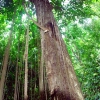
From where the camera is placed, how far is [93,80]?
5.91 m

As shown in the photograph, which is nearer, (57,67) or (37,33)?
(57,67)

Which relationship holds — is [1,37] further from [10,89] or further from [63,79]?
[63,79]

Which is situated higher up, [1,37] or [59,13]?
[1,37]

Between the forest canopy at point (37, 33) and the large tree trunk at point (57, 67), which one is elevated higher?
the forest canopy at point (37, 33)

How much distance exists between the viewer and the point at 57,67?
228 centimetres

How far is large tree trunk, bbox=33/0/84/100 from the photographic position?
2.02 meters

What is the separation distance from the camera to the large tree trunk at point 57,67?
6.63 feet

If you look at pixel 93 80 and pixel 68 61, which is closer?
pixel 68 61

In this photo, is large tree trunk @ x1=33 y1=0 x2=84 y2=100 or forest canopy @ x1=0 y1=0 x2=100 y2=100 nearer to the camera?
large tree trunk @ x1=33 y1=0 x2=84 y2=100

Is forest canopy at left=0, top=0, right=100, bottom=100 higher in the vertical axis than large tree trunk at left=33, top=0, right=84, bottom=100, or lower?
higher

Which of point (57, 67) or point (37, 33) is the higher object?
point (37, 33)

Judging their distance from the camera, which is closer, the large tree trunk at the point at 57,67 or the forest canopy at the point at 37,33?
the large tree trunk at the point at 57,67

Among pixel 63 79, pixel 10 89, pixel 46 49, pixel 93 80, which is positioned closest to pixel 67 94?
pixel 63 79

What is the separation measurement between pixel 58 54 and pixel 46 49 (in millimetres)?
245
